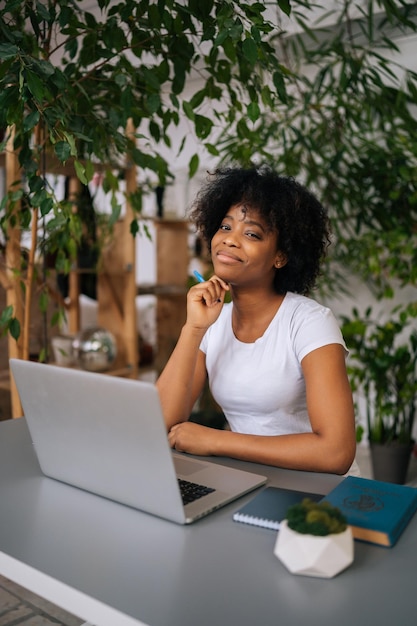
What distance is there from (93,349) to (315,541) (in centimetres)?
266

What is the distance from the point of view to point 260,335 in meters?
1.61

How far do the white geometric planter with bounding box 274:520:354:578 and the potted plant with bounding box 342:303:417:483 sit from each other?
2246mm

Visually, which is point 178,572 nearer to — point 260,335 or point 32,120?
point 260,335

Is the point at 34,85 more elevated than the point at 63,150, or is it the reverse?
the point at 34,85

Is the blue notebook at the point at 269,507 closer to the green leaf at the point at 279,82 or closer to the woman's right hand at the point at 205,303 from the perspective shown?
the woman's right hand at the point at 205,303

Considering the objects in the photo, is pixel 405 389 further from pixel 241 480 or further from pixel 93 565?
pixel 93 565

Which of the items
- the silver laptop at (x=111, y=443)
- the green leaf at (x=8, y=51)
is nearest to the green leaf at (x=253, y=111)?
the green leaf at (x=8, y=51)

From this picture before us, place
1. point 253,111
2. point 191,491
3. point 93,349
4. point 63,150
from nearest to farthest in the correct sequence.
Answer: point 191,491
point 63,150
point 253,111
point 93,349

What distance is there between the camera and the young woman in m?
1.38

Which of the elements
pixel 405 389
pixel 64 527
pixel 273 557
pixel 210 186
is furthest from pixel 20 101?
pixel 405 389

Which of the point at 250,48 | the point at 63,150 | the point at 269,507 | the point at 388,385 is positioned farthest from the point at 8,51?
the point at 388,385

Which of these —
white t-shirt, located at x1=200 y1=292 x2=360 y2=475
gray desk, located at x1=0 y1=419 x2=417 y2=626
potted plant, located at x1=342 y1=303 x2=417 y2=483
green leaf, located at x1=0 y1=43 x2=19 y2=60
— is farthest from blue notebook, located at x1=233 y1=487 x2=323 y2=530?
potted plant, located at x1=342 y1=303 x2=417 y2=483

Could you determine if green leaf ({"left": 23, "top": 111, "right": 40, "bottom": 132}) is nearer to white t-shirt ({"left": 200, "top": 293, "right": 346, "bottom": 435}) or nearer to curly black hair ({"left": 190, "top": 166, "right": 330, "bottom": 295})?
curly black hair ({"left": 190, "top": 166, "right": 330, "bottom": 295})

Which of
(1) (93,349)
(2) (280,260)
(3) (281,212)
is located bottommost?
(1) (93,349)
